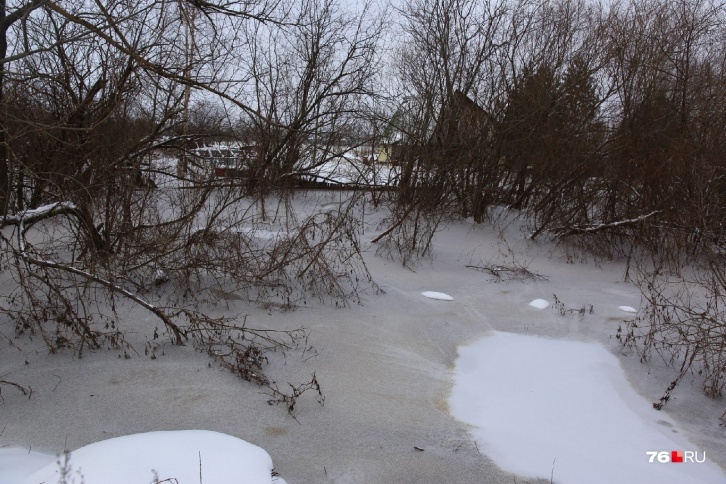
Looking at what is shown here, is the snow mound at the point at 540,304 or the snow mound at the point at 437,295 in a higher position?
the snow mound at the point at 540,304

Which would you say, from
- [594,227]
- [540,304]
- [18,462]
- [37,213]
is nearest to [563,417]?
[540,304]

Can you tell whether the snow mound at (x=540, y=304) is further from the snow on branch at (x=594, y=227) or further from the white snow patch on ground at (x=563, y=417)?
the snow on branch at (x=594, y=227)

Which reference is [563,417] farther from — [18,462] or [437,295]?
[18,462]

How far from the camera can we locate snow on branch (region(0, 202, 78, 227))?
204 inches

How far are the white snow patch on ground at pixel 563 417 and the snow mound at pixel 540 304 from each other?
1.42 m

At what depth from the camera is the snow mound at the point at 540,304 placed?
25.2ft

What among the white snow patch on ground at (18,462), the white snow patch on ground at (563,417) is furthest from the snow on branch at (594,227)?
the white snow patch on ground at (18,462)

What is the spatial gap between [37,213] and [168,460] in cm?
320

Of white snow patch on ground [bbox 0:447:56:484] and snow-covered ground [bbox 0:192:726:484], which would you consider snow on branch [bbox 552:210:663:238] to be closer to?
snow-covered ground [bbox 0:192:726:484]

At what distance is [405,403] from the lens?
4.78 m

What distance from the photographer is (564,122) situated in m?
11.3

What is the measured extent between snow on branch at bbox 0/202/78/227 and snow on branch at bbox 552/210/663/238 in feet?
27.5

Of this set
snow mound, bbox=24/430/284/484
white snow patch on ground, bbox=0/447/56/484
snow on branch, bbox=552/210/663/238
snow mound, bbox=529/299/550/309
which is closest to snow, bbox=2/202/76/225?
white snow patch on ground, bbox=0/447/56/484

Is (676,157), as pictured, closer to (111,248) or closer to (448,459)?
(448,459)
